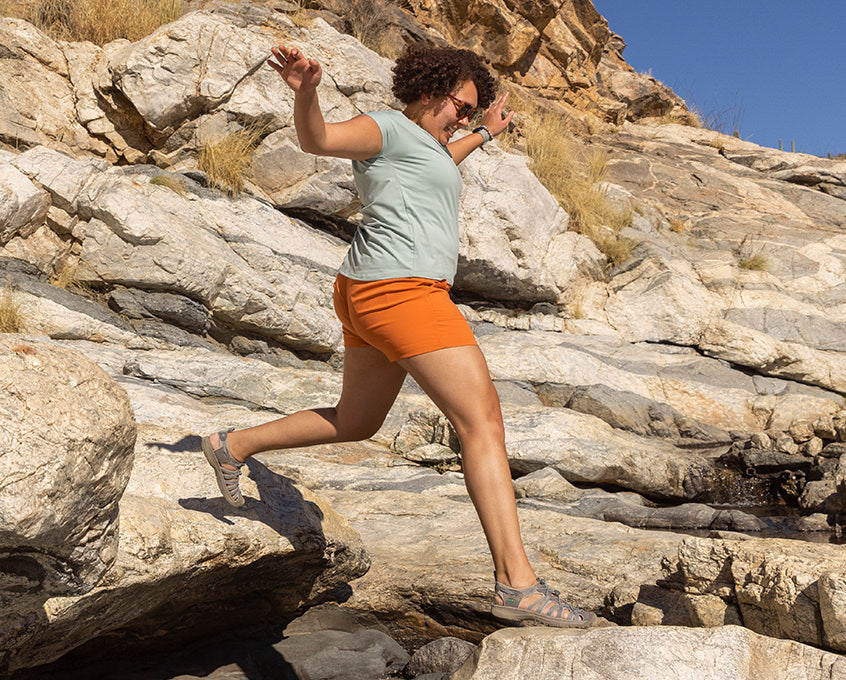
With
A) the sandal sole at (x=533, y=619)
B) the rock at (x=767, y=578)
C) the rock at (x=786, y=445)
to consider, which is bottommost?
the sandal sole at (x=533, y=619)

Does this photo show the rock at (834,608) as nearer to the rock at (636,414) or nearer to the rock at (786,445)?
the rock at (636,414)

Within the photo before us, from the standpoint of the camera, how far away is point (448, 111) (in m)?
2.96

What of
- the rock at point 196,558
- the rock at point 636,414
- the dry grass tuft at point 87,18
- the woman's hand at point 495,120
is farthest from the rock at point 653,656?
the dry grass tuft at point 87,18

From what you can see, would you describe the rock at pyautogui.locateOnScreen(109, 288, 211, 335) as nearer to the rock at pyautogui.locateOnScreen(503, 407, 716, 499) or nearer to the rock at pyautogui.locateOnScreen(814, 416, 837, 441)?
the rock at pyautogui.locateOnScreen(503, 407, 716, 499)

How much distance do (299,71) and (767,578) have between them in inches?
91.3

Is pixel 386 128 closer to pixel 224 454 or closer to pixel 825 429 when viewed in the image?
pixel 224 454

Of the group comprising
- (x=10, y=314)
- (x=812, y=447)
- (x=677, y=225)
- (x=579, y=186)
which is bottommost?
(x=10, y=314)

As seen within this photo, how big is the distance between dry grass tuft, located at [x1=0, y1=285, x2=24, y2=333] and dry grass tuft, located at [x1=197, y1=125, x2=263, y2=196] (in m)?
2.55

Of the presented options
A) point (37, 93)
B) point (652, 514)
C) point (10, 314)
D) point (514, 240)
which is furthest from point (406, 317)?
point (37, 93)

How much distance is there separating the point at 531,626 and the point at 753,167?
14.9 meters

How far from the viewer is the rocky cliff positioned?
7.45ft

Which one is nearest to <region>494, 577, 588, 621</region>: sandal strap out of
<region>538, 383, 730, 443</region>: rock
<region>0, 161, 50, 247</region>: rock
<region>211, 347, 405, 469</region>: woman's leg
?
<region>211, 347, 405, 469</region>: woman's leg

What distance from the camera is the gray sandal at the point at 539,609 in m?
2.45

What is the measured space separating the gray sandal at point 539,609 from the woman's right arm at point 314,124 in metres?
1.61
